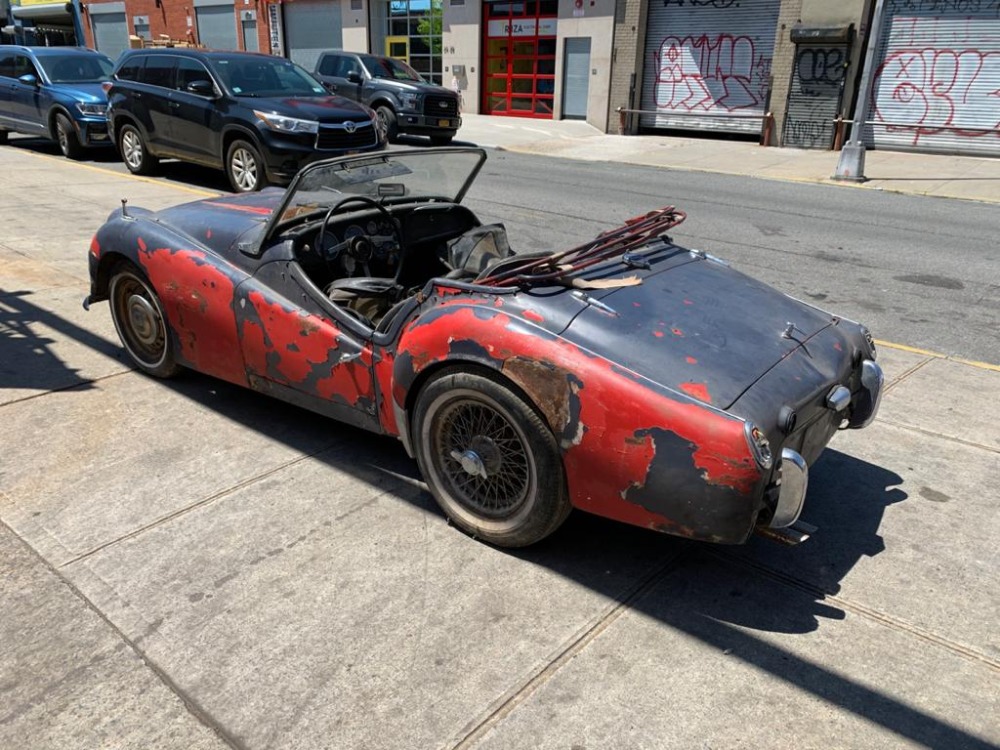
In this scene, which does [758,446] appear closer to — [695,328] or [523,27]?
[695,328]

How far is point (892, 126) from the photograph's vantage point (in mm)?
18922

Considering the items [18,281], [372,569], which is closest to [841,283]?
[372,569]

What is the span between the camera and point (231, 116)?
10.9 meters

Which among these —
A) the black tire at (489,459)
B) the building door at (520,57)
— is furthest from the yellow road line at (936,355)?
the building door at (520,57)

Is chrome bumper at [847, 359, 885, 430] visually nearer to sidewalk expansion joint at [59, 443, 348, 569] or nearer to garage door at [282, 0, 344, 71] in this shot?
sidewalk expansion joint at [59, 443, 348, 569]

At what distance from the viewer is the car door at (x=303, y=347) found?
3.64 m

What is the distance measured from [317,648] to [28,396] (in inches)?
115

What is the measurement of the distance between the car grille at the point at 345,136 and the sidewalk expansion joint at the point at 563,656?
8.98m

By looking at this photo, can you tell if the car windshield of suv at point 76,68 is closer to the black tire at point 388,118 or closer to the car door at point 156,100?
the car door at point 156,100

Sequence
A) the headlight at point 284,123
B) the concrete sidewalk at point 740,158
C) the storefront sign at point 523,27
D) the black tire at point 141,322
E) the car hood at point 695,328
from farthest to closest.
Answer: the storefront sign at point 523,27 < the concrete sidewalk at point 740,158 < the headlight at point 284,123 < the black tire at point 141,322 < the car hood at point 695,328

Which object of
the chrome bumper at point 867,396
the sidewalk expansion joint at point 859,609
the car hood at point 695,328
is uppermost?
the car hood at point 695,328

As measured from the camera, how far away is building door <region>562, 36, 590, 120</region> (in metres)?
23.8

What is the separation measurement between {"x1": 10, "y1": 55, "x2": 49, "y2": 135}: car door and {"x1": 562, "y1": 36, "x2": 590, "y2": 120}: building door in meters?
14.6

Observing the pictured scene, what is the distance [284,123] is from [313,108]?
0.63 metres
